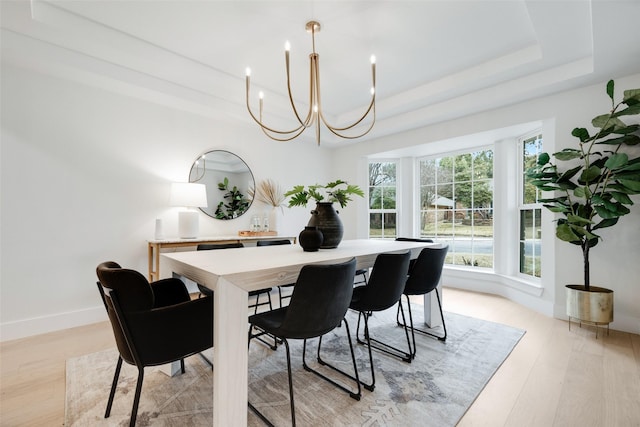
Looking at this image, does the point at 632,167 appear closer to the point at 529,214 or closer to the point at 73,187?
the point at 529,214

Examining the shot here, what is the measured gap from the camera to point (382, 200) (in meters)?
5.22

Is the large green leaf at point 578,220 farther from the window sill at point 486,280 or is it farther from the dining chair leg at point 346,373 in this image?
the dining chair leg at point 346,373

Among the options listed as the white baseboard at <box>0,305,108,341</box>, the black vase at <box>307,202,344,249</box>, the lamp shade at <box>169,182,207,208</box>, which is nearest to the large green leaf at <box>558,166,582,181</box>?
the black vase at <box>307,202,344,249</box>

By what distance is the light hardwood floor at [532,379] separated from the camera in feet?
5.08

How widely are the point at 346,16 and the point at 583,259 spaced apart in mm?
3252

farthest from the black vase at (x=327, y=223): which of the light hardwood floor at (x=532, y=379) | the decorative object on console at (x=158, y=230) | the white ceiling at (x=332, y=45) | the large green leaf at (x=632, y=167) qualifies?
the large green leaf at (x=632, y=167)

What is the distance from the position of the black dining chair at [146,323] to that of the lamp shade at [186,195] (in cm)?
190

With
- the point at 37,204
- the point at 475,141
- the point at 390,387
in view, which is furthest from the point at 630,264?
the point at 37,204

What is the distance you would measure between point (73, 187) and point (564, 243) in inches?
200

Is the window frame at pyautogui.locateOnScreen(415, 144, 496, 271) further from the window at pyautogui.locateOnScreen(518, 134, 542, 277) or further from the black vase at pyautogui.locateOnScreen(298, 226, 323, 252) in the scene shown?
the black vase at pyautogui.locateOnScreen(298, 226, 323, 252)

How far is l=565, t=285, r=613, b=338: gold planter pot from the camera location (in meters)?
2.53

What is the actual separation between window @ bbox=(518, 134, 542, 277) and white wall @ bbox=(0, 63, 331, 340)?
437cm

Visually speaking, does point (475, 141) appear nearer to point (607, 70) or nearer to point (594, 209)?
point (607, 70)

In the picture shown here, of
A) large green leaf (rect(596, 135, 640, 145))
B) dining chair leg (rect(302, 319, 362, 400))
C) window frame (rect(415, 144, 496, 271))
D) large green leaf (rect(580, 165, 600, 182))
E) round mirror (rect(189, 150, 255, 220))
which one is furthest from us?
window frame (rect(415, 144, 496, 271))
